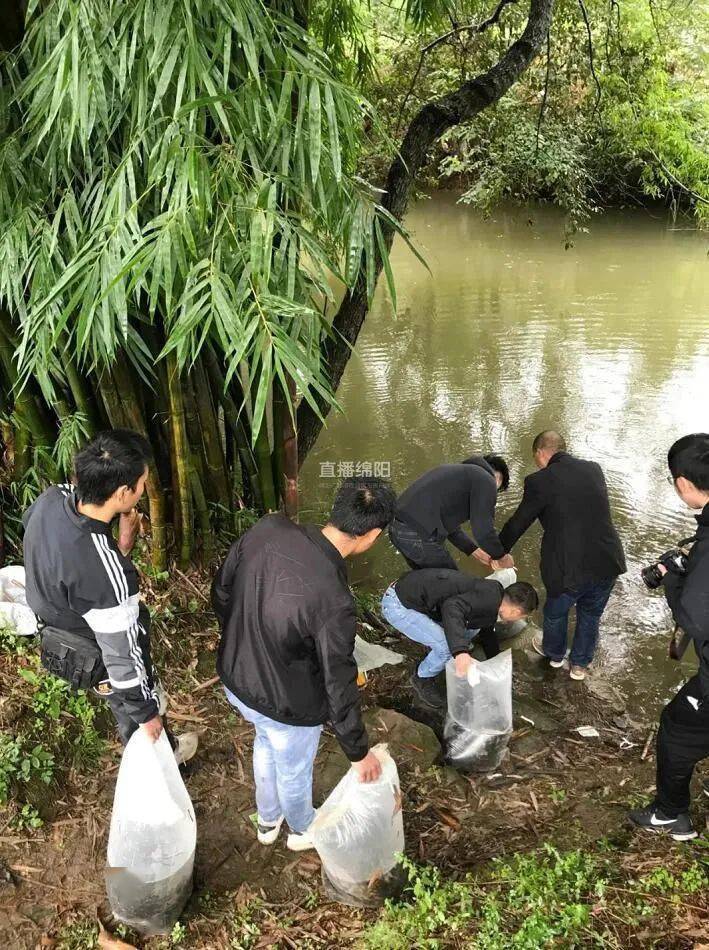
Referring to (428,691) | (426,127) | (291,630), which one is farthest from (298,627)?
(426,127)

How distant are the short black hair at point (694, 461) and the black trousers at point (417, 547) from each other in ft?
3.97

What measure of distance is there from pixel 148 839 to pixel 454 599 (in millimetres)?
1427

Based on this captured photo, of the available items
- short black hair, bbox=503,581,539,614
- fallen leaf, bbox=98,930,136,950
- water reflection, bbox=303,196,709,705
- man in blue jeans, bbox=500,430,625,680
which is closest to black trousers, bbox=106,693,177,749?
fallen leaf, bbox=98,930,136,950

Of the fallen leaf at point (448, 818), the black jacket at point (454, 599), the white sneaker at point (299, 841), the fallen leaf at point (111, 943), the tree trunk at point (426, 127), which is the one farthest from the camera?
the tree trunk at point (426, 127)

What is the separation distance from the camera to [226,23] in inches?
76.2

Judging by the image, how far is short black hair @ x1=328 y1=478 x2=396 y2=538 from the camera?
1.98m

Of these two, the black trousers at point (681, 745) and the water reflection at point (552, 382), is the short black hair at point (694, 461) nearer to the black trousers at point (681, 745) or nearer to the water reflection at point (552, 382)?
the black trousers at point (681, 745)

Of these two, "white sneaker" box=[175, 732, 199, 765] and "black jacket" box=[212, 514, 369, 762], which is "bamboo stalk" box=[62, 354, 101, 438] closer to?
"black jacket" box=[212, 514, 369, 762]

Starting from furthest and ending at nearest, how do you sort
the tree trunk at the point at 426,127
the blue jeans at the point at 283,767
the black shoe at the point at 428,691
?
the tree trunk at the point at 426,127, the black shoe at the point at 428,691, the blue jeans at the point at 283,767

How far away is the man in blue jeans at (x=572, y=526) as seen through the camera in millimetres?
3143

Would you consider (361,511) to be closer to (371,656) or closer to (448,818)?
(448,818)

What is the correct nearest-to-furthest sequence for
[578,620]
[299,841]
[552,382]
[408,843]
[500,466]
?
[299,841] → [408,843] → [578,620] → [500,466] → [552,382]

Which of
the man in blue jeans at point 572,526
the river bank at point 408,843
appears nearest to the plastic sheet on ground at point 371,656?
the river bank at point 408,843

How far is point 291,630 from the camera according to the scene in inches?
76.2
